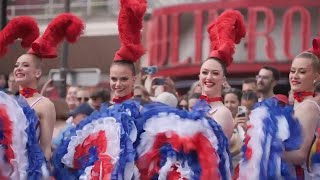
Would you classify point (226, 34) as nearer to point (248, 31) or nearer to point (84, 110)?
point (84, 110)

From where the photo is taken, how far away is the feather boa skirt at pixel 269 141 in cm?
737

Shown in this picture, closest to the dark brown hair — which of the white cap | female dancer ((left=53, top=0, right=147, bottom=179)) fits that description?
female dancer ((left=53, top=0, right=147, bottom=179))

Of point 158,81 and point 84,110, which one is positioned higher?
point 158,81

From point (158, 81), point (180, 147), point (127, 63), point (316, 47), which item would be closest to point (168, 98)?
point (158, 81)

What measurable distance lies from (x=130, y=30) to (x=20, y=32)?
1124 mm

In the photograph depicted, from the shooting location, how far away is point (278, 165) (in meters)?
7.34

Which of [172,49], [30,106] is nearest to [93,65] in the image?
[172,49]

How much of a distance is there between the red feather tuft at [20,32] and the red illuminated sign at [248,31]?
44.2ft

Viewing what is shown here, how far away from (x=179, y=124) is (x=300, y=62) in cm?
100

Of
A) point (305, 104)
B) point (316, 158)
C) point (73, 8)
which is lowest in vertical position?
point (316, 158)

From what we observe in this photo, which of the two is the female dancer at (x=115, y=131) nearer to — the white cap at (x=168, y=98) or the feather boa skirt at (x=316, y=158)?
the feather boa skirt at (x=316, y=158)

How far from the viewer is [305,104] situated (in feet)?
24.5

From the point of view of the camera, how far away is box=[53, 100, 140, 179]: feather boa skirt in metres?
7.56

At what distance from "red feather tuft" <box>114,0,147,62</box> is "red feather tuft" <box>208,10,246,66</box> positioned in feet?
1.94
